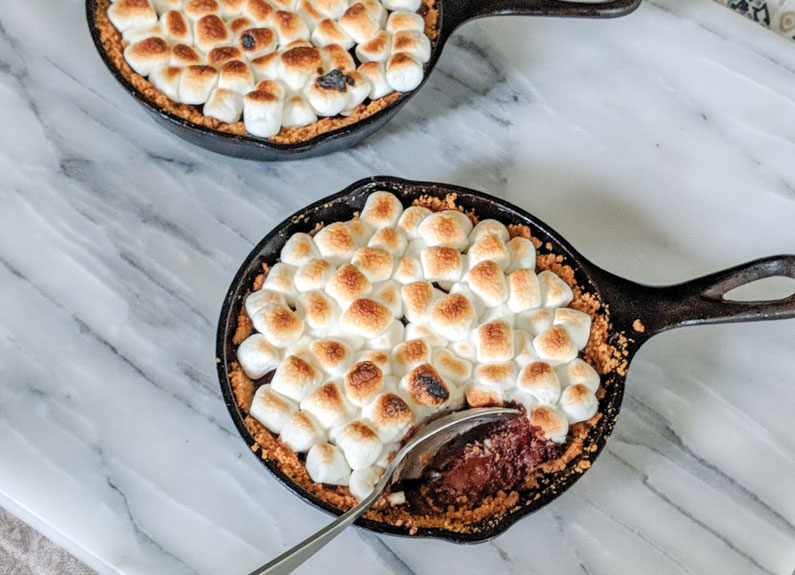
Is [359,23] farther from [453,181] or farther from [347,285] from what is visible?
[347,285]

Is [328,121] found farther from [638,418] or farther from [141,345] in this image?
[638,418]

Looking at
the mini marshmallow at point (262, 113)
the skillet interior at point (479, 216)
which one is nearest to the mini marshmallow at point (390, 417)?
the skillet interior at point (479, 216)

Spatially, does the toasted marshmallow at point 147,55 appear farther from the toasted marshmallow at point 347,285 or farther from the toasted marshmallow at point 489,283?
the toasted marshmallow at point 489,283

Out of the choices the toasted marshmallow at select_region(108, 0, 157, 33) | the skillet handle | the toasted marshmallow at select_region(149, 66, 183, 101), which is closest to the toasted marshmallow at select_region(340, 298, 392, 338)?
the skillet handle

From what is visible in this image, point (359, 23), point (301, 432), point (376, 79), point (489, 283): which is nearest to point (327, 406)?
point (301, 432)

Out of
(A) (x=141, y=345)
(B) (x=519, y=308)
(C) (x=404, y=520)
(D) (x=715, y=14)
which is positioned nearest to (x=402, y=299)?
(B) (x=519, y=308)
